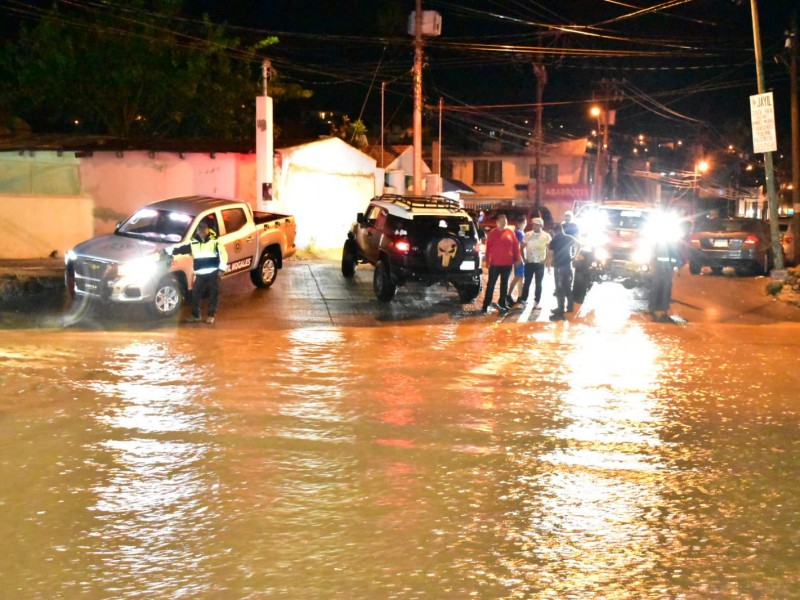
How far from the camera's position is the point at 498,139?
68.5 meters

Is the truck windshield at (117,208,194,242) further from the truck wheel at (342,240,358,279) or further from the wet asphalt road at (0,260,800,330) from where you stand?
the truck wheel at (342,240,358,279)

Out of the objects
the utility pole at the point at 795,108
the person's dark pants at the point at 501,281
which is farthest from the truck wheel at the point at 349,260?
the utility pole at the point at 795,108

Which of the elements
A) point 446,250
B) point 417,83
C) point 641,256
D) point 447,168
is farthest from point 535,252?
point 447,168

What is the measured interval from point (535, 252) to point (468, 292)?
1.46 meters

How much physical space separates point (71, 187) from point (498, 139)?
1835 inches

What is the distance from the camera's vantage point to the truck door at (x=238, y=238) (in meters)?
16.8

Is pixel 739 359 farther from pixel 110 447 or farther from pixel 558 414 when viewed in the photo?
pixel 110 447

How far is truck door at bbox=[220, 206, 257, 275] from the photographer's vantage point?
55.0ft

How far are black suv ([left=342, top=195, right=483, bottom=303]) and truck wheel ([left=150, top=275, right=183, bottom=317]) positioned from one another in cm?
385

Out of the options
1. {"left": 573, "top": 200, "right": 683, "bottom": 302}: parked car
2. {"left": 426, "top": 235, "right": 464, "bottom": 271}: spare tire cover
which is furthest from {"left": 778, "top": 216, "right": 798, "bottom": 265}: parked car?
{"left": 426, "top": 235, "right": 464, "bottom": 271}: spare tire cover

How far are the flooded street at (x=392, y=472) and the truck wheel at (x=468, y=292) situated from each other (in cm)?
486

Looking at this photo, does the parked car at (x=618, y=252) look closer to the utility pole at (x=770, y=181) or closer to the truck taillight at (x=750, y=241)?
the utility pole at (x=770, y=181)

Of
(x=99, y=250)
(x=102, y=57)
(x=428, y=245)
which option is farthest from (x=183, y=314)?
(x=102, y=57)

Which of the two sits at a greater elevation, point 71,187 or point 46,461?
point 71,187
